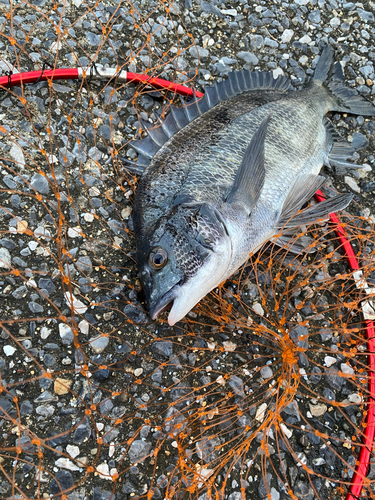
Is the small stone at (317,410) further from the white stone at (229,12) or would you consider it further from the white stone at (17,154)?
the white stone at (229,12)

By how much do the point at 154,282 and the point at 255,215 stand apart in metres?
0.89

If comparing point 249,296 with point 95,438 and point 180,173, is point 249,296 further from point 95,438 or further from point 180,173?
point 95,438

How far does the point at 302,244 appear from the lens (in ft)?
9.96

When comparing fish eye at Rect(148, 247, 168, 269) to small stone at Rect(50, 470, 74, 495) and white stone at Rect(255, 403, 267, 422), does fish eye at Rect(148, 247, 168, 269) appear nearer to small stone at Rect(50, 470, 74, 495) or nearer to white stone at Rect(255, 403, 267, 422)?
white stone at Rect(255, 403, 267, 422)

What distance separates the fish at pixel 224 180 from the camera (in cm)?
242

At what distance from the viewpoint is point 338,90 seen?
140 inches

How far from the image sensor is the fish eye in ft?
7.78

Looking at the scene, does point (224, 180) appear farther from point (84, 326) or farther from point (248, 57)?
point (248, 57)

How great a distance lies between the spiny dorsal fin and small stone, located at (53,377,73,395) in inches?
62.4

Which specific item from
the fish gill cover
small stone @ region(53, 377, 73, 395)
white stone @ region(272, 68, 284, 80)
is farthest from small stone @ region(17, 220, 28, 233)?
white stone @ region(272, 68, 284, 80)

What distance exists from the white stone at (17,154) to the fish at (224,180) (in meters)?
0.86

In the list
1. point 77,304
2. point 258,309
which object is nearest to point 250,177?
point 258,309

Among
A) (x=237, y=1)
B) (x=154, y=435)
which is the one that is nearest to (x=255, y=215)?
(x=154, y=435)

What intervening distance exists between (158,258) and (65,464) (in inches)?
53.4
